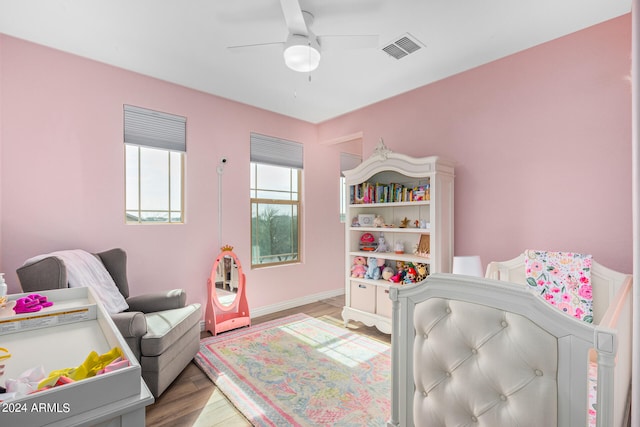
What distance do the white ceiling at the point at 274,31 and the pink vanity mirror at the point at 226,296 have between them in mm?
1876

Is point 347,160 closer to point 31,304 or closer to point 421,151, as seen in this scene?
point 421,151

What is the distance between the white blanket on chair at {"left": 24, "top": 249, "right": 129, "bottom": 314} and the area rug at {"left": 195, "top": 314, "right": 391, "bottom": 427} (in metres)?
0.82

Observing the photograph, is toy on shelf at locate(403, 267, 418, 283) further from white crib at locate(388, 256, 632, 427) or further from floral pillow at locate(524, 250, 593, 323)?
white crib at locate(388, 256, 632, 427)

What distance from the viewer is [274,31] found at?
224 centimetres

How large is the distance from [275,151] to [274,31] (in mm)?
1802

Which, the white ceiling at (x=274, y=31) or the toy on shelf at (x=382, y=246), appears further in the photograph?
the toy on shelf at (x=382, y=246)

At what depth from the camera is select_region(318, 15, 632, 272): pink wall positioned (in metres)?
2.08

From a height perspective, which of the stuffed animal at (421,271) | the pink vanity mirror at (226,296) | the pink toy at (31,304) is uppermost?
the pink toy at (31,304)

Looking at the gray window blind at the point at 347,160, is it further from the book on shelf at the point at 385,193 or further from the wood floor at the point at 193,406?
the wood floor at the point at 193,406

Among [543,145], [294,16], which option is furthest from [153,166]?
[543,145]

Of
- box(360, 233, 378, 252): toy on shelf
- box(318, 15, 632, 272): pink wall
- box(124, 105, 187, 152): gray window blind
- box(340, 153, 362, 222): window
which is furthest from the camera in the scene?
box(340, 153, 362, 222): window

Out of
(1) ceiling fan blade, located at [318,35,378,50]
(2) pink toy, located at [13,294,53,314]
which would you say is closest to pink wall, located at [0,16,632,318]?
(2) pink toy, located at [13,294,53,314]

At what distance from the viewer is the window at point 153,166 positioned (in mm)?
2918

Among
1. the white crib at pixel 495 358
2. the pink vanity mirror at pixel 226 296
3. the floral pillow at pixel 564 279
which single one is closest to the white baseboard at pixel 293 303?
the pink vanity mirror at pixel 226 296
